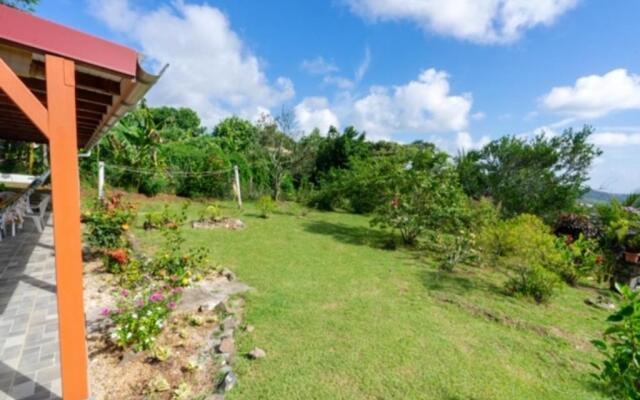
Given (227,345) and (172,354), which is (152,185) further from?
(227,345)

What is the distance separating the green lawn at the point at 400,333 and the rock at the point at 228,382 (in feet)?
0.25

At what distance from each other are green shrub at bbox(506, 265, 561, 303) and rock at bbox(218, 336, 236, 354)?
475cm

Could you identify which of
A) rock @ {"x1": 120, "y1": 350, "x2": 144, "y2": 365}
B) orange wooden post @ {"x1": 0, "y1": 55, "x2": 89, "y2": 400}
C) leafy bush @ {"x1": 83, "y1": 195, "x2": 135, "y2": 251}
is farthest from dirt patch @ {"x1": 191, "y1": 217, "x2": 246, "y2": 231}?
orange wooden post @ {"x1": 0, "y1": 55, "x2": 89, "y2": 400}

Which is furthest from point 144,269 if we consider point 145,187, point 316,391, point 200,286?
point 145,187

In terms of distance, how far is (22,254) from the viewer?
5.53 m

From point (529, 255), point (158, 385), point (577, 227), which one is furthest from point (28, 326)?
point (577, 227)

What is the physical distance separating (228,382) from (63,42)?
2.84 metres

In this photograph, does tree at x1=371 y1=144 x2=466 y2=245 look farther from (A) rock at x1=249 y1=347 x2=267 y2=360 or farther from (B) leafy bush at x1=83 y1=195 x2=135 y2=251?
(B) leafy bush at x1=83 y1=195 x2=135 y2=251

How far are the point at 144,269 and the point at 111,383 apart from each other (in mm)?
2684

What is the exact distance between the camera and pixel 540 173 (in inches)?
498

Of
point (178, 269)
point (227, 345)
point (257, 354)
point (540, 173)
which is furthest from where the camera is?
point (540, 173)

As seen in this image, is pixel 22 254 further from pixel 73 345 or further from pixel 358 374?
pixel 358 374

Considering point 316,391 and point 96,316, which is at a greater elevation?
point 96,316

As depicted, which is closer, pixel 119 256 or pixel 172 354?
pixel 172 354
